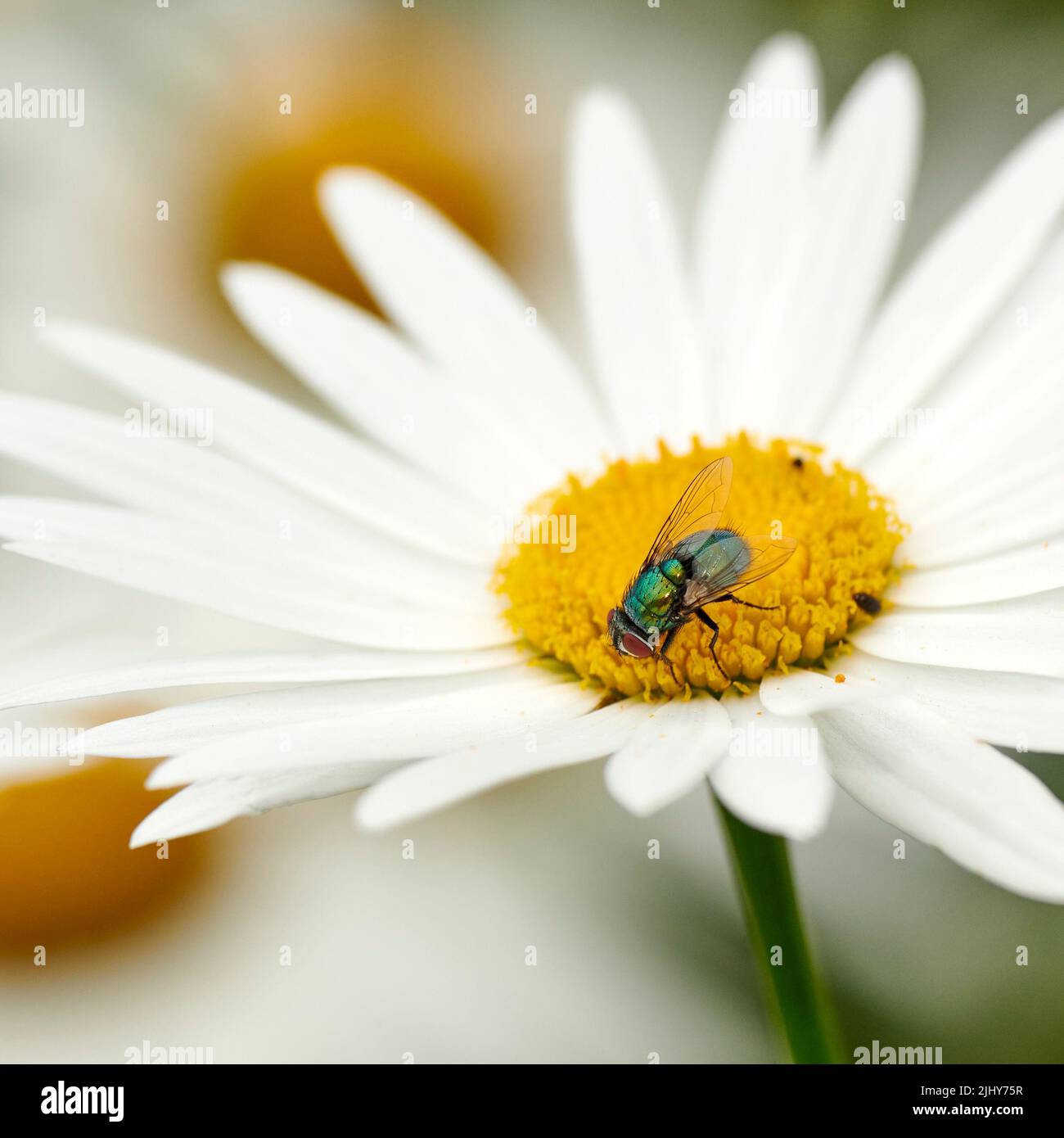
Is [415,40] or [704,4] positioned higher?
[415,40]

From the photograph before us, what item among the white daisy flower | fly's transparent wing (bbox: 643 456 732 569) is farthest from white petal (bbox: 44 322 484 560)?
fly's transparent wing (bbox: 643 456 732 569)

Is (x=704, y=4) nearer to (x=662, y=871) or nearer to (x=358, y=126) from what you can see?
(x=358, y=126)

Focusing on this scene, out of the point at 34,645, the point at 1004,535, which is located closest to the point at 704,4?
the point at 1004,535

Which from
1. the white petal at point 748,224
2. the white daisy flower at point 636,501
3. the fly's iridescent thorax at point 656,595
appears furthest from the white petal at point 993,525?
the white petal at point 748,224

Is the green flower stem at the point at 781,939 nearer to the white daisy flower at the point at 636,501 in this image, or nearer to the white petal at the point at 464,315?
the white daisy flower at the point at 636,501

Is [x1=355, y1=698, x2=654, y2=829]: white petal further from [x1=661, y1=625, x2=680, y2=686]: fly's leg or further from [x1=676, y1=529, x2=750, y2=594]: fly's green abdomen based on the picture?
[x1=676, y1=529, x2=750, y2=594]: fly's green abdomen
